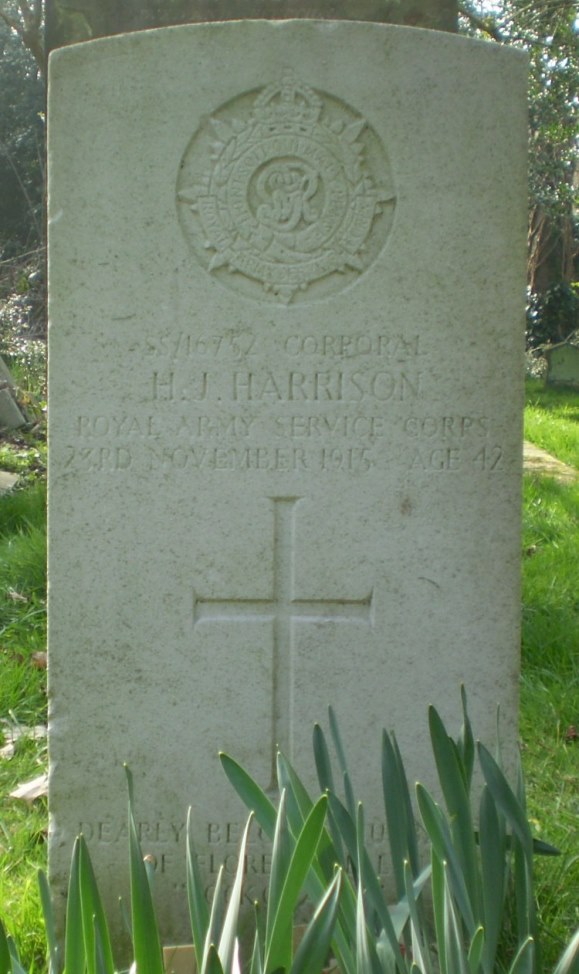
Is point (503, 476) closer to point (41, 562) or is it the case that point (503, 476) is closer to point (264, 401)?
point (264, 401)

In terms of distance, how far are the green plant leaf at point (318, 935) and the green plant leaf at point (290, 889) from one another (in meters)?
0.05

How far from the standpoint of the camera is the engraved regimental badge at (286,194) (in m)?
2.33

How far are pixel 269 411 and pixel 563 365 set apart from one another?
10679 mm

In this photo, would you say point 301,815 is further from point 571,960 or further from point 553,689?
point 553,689

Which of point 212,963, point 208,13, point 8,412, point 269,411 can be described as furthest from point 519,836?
point 8,412

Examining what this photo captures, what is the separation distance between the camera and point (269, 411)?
240cm

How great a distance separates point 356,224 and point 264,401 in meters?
0.42

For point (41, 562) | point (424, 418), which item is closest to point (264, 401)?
point (424, 418)

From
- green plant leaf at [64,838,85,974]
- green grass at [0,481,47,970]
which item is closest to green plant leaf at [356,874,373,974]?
green plant leaf at [64,838,85,974]

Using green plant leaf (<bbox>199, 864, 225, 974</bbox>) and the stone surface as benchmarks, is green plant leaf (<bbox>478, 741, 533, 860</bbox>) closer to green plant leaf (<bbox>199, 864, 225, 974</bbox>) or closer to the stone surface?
green plant leaf (<bbox>199, 864, 225, 974</bbox>)

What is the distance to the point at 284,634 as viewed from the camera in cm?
250

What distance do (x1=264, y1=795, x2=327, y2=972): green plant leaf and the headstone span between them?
2.97ft

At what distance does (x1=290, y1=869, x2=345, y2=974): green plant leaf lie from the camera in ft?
4.97

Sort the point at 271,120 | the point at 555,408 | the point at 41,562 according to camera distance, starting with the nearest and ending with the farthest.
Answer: the point at 271,120, the point at 41,562, the point at 555,408
